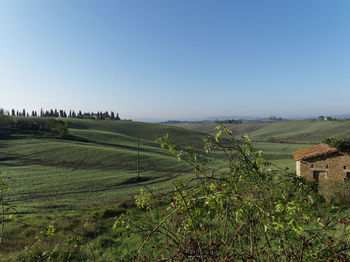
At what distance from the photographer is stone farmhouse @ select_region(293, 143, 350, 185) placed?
16.8 m

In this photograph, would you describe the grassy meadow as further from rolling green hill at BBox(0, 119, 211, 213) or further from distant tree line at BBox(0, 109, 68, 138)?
distant tree line at BBox(0, 109, 68, 138)

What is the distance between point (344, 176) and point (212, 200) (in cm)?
2056

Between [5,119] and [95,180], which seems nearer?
[95,180]

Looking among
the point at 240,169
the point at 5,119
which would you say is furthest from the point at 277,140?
the point at 5,119

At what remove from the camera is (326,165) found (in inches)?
687

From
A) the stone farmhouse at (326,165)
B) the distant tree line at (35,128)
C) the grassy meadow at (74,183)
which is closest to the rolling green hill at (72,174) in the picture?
the grassy meadow at (74,183)

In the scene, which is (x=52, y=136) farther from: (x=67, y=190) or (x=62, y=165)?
(x=67, y=190)

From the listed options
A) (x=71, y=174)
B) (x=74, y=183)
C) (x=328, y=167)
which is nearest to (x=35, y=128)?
(x=71, y=174)

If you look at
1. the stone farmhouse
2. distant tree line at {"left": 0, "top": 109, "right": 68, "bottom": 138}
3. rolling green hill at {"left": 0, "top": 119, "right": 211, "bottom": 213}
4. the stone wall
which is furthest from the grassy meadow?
the stone wall

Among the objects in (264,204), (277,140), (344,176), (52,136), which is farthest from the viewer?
(277,140)

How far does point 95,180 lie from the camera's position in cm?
2867

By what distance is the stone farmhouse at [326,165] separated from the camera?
1677 cm

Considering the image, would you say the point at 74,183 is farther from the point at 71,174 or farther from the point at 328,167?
the point at 328,167

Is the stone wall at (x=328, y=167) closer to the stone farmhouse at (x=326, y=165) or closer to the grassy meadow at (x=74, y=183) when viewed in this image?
the stone farmhouse at (x=326, y=165)
